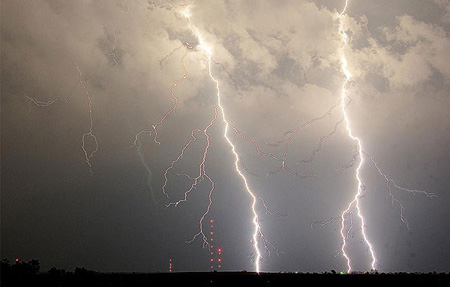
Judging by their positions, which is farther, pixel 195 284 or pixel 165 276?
pixel 165 276

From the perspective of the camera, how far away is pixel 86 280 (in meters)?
18.0

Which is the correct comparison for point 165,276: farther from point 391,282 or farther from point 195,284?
point 391,282

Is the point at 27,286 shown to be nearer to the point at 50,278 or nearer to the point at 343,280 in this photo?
the point at 50,278

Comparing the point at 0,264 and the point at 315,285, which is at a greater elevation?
the point at 0,264

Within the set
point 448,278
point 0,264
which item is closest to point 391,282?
point 448,278

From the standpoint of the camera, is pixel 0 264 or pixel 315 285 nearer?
pixel 315 285

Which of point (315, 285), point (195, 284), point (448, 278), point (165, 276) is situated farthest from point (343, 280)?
point (165, 276)

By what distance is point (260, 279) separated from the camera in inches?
715

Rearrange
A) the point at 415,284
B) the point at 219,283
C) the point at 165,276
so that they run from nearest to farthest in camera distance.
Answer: the point at 415,284, the point at 219,283, the point at 165,276

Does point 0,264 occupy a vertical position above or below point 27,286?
above

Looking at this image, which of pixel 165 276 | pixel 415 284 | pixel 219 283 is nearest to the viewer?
pixel 415 284

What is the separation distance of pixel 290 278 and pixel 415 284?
4.81m

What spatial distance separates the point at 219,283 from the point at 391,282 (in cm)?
661

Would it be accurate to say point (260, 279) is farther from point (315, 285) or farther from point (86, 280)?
point (86, 280)
